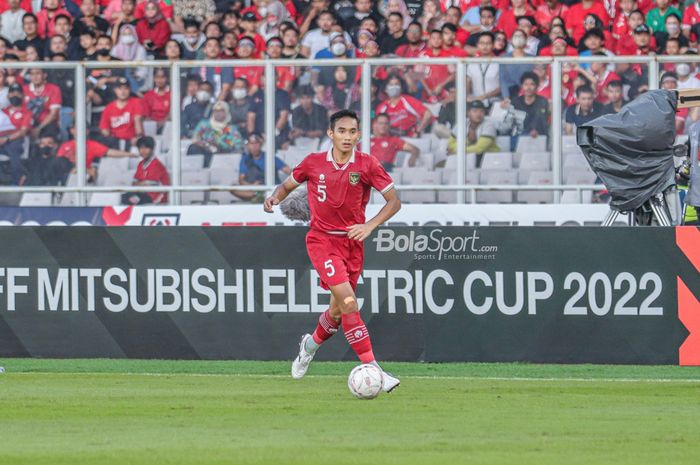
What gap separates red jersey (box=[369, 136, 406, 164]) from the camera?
17453 mm

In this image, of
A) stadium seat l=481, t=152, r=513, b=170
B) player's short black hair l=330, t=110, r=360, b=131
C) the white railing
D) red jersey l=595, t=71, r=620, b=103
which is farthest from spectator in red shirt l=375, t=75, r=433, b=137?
player's short black hair l=330, t=110, r=360, b=131

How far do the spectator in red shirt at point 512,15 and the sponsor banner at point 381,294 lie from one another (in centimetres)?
735

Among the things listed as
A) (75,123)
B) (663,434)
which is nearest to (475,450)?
(663,434)

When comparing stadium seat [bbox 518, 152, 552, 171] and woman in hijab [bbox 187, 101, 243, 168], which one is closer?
stadium seat [bbox 518, 152, 552, 171]

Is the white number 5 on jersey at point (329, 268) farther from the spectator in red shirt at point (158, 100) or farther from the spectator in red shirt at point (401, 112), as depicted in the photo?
the spectator in red shirt at point (158, 100)

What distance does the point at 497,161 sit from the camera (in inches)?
687

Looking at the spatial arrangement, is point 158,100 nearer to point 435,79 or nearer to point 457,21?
point 435,79

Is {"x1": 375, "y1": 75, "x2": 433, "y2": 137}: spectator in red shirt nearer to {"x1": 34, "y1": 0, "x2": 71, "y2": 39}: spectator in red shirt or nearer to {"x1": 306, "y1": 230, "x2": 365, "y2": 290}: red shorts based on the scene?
{"x1": 306, "y1": 230, "x2": 365, "y2": 290}: red shorts

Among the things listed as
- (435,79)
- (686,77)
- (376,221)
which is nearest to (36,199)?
Answer: (435,79)

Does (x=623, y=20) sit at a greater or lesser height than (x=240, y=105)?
greater

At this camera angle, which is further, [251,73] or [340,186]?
[251,73]

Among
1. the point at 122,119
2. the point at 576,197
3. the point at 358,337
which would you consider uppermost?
the point at 122,119

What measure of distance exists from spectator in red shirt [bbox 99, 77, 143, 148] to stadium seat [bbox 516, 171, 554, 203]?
5.01m

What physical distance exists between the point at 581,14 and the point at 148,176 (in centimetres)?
747
